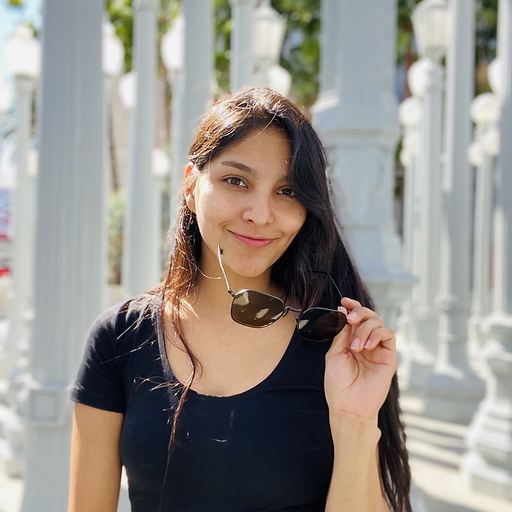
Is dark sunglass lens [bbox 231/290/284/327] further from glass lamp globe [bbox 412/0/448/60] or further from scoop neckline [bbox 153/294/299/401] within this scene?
glass lamp globe [bbox 412/0/448/60]

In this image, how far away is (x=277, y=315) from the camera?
5.42 ft

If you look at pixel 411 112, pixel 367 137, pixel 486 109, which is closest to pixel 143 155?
pixel 367 137

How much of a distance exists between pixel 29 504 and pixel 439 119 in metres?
8.12

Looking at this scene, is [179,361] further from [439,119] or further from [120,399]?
[439,119]

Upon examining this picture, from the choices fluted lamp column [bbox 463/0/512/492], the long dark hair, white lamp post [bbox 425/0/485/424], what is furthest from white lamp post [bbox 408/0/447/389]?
the long dark hair

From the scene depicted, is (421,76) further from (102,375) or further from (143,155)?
(102,375)

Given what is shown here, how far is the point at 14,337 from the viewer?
9.99 m

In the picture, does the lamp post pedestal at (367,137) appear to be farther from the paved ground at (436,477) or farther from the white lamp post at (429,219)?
the white lamp post at (429,219)

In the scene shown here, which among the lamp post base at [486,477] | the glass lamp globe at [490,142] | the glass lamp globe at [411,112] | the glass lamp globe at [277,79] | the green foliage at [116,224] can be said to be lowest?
the lamp post base at [486,477]

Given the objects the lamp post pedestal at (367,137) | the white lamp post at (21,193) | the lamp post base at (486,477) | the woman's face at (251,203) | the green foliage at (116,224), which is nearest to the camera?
the woman's face at (251,203)

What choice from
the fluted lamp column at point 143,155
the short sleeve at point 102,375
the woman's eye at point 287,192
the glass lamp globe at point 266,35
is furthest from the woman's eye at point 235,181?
the glass lamp globe at point 266,35

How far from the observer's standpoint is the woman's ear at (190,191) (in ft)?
6.35

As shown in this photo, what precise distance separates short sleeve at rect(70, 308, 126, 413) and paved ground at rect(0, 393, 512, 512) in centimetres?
203

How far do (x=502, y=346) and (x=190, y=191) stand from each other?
14.0 feet
